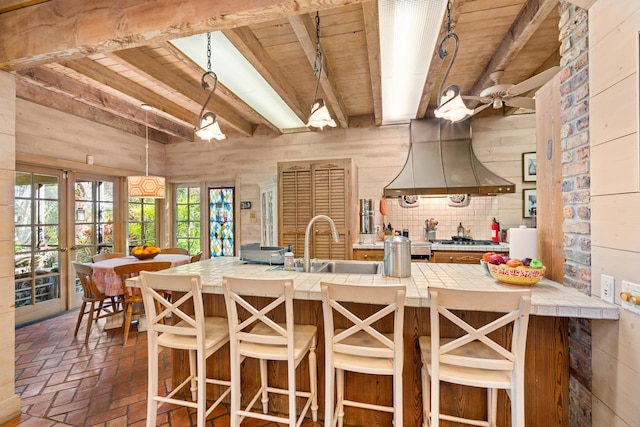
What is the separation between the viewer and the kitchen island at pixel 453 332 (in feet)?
4.68

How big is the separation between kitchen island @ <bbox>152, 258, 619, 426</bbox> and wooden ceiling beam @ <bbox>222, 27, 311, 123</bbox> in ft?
5.92

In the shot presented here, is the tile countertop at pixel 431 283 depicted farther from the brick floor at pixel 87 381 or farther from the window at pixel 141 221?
the window at pixel 141 221

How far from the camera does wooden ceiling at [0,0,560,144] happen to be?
63.7 inches

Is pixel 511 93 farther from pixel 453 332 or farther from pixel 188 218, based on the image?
pixel 188 218

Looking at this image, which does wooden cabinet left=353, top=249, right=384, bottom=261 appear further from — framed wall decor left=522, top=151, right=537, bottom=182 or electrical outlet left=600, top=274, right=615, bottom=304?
electrical outlet left=600, top=274, right=615, bottom=304

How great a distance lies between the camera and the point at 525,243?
191 cm

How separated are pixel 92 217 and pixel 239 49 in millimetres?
3757

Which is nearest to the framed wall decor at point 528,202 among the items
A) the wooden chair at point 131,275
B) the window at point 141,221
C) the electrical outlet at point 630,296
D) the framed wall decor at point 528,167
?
the framed wall decor at point 528,167

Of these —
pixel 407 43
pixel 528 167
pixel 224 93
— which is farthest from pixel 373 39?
pixel 528 167

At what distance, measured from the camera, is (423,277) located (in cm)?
186

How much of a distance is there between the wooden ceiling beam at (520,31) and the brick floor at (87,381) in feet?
10.4

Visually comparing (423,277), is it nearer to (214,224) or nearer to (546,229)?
(546,229)

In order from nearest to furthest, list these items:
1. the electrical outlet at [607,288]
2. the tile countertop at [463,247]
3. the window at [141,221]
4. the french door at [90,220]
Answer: the electrical outlet at [607,288] < the tile countertop at [463,247] < the french door at [90,220] < the window at [141,221]

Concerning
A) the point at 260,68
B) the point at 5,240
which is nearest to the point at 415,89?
the point at 260,68
